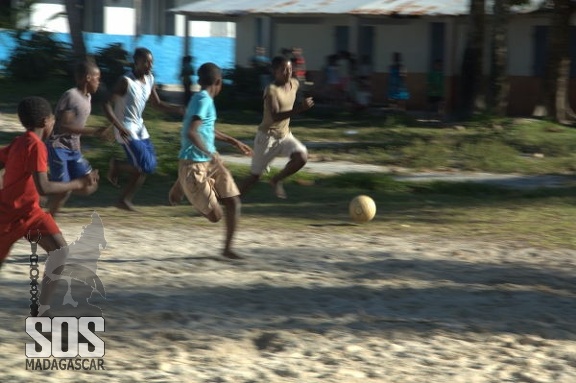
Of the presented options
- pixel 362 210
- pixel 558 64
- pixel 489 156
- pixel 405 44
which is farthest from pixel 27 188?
pixel 405 44

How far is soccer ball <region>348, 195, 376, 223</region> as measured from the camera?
38.8 ft

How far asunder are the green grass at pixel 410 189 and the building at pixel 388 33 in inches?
175

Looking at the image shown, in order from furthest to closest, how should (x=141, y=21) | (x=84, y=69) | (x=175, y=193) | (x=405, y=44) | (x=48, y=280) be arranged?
(x=141, y=21) < (x=405, y=44) < (x=175, y=193) < (x=84, y=69) < (x=48, y=280)

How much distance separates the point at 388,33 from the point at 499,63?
7.35 meters

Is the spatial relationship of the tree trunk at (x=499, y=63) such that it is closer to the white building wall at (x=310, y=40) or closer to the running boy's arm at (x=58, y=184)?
the white building wall at (x=310, y=40)

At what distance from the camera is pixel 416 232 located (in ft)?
37.6

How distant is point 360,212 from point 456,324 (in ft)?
13.7

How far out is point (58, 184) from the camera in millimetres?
6969

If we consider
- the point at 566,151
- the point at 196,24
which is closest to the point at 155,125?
the point at 566,151

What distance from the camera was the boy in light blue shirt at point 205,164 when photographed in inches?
365

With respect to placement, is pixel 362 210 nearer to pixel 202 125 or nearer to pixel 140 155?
pixel 140 155

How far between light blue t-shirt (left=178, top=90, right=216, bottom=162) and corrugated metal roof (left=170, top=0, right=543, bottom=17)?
653 inches

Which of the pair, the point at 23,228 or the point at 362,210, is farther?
the point at 362,210

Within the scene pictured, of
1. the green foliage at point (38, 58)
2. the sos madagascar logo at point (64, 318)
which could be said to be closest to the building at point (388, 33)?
the green foliage at point (38, 58)
